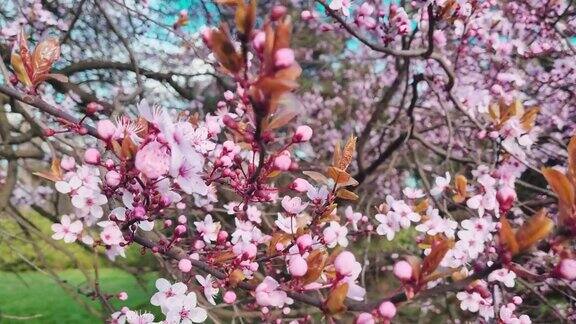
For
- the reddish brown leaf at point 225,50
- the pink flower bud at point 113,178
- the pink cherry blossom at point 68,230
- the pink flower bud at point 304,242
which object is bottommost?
the pink cherry blossom at point 68,230

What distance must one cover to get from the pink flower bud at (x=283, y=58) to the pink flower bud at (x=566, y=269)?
0.51 metres

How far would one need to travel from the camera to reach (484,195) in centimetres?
222

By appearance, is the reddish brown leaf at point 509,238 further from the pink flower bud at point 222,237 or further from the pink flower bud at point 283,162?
the pink flower bud at point 222,237

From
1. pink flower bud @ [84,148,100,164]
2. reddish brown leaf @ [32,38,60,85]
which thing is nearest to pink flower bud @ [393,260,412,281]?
pink flower bud @ [84,148,100,164]

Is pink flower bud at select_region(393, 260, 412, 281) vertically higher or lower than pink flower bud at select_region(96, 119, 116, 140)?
lower

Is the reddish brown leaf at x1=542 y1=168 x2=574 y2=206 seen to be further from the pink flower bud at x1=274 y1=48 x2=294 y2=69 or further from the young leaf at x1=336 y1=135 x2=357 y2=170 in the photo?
the young leaf at x1=336 y1=135 x2=357 y2=170

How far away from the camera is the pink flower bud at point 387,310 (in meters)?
0.90

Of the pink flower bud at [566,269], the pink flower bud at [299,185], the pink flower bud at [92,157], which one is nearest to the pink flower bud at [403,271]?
the pink flower bud at [566,269]

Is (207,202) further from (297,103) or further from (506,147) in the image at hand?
(297,103)

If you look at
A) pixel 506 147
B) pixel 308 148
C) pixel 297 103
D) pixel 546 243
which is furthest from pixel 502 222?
pixel 308 148

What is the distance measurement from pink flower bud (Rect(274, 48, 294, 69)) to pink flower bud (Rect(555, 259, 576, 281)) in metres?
0.51

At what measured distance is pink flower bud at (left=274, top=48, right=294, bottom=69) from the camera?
762 millimetres

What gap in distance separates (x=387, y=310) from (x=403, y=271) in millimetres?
71

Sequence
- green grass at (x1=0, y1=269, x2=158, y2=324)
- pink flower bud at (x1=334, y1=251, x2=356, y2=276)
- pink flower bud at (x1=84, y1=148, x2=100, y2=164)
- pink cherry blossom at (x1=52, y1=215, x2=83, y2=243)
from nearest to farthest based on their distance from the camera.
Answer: pink flower bud at (x1=334, y1=251, x2=356, y2=276) → pink flower bud at (x1=84, y1=148, x2=100, y2=164) → pink cherry blossom at (x1=52, y1=215, x2=83, y2=243) → green grass at (x1=0, y1=269, x2=158, y2=324)
